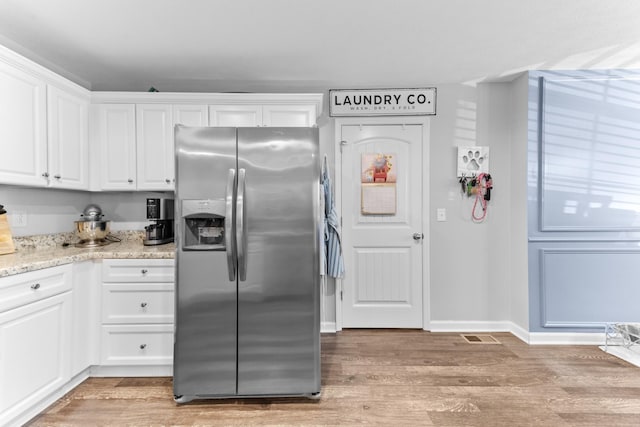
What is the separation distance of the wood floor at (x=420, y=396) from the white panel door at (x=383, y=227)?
1.88ft

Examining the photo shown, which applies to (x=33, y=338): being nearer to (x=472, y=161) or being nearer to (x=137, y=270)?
(x=137, y=270)

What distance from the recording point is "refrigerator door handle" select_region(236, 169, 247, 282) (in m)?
1.98

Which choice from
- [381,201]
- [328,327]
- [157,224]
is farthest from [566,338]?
[157,224]

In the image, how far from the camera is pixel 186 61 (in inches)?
109

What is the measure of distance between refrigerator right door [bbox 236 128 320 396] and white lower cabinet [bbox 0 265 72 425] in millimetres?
1119

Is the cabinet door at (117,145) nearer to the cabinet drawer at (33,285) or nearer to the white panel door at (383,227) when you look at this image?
the cabinet drawer at (33,285)

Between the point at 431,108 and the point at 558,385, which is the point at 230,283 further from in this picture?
the point at 431,108

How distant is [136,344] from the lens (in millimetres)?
2338

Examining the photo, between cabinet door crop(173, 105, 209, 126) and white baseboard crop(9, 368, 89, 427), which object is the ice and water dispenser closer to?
cabinet door crop(173, 105, 209, 126)

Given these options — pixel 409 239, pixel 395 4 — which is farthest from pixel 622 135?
pixel 395 4

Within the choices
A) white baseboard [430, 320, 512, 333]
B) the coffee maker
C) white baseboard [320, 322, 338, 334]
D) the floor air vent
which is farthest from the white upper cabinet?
the floor air vent

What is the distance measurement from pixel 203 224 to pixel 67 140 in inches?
55.9

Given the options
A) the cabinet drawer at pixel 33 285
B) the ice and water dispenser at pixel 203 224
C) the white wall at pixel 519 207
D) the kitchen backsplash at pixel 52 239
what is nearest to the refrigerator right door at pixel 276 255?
the ice and water dispenser at pixel 203 224

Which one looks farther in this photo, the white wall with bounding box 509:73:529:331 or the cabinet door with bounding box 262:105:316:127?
the white wall with bounding box 509:73:529:331
